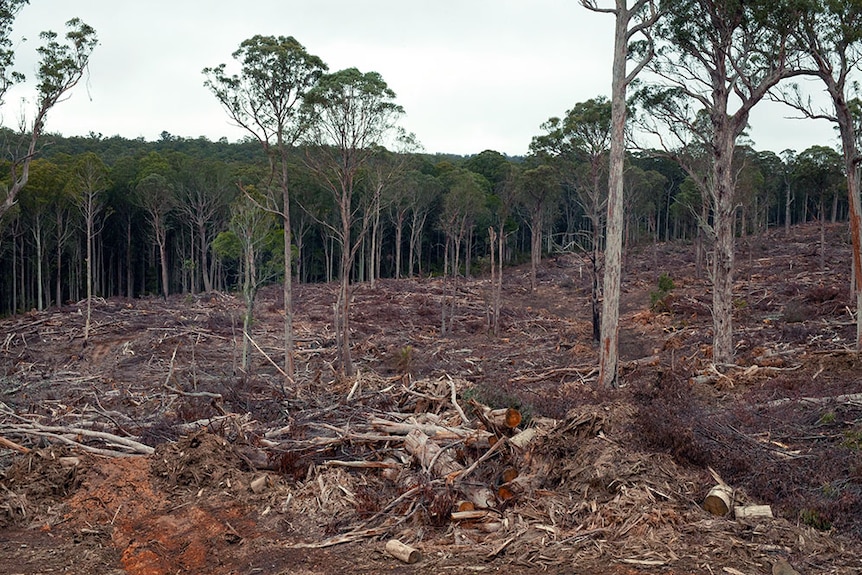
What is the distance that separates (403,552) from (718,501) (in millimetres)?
3029

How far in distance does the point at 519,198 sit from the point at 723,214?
33562 mm

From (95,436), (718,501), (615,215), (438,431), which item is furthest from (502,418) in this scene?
(615,215)

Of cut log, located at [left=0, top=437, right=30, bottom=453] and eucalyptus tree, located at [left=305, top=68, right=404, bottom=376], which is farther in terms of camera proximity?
eucalyptus tree, located at [left=305, top=68, right=404, bottom=376]

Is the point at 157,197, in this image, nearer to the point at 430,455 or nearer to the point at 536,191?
the point at 536,191

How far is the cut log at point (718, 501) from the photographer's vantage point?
5977 millimetres

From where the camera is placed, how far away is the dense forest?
34938mm

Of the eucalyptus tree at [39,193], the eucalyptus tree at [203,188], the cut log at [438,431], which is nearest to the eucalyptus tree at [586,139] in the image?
the cut log at [438,431]

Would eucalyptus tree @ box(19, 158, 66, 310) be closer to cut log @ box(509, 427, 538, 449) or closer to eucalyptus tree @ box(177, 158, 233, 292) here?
eucalyptus tree @ box(177, 158, 233, 292)

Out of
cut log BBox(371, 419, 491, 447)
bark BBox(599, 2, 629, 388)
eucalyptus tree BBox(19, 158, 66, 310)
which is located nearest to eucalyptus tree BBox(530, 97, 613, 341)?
bark BBox(599, 2, 629, 388)

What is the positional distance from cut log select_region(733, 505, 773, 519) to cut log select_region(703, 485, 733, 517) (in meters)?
0.11

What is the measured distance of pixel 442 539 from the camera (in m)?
6.18

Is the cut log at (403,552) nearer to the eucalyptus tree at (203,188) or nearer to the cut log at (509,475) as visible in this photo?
the cut log at (509,475)

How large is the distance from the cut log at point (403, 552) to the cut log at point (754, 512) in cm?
302

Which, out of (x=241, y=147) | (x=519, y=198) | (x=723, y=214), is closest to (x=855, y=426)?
(x=723, y=214)
